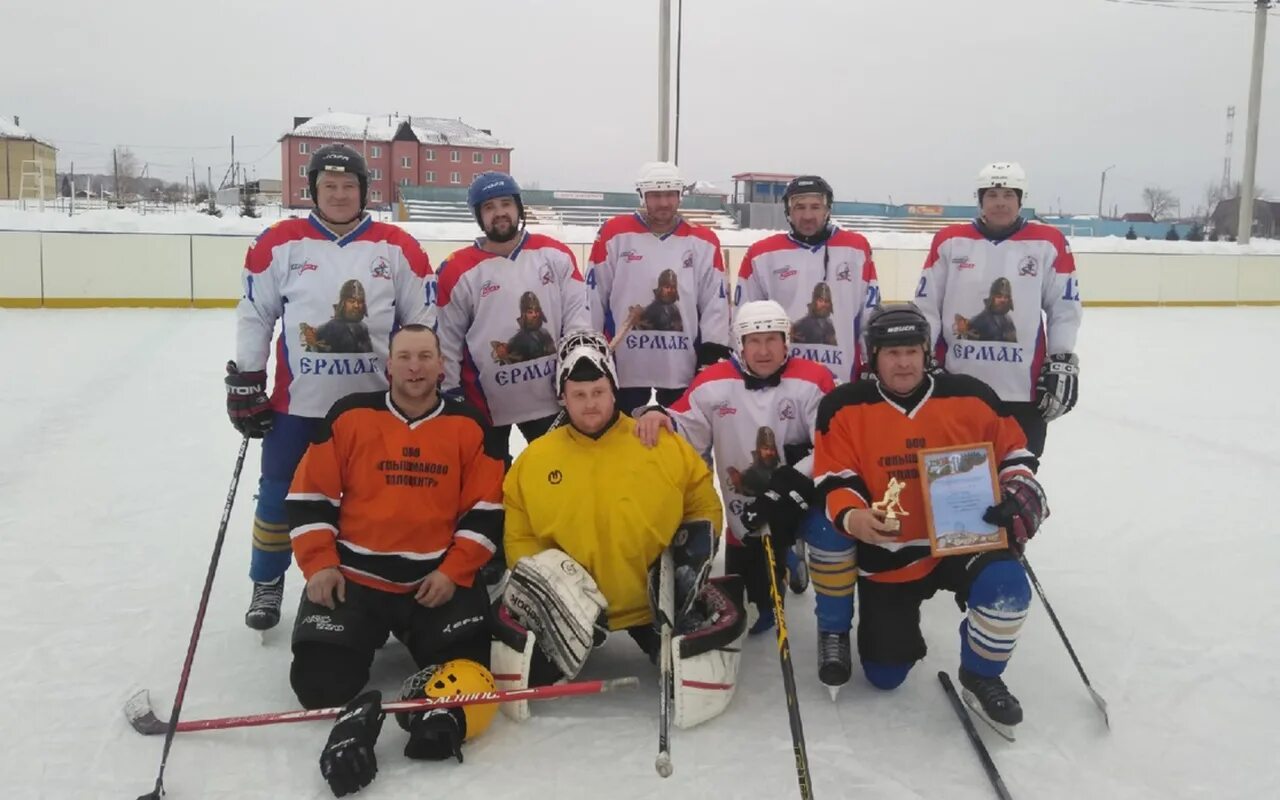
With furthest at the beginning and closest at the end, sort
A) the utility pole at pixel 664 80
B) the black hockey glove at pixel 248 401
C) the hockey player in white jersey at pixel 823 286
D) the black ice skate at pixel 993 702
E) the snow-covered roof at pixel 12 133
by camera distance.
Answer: the snow-covered roof at pixel 12 133, the utility pole at pixel 664 80, the hockey player in white jersey at pixel 823 286, the black hockey glove at pixel 248 401, the black ice skate at pixel 993 702

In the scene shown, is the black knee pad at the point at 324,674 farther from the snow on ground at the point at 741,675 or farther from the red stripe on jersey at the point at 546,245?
the red stripe on jersey at the point at 546,245

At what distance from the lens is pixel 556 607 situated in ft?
7.97

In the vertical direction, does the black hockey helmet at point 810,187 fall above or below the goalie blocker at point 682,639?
above

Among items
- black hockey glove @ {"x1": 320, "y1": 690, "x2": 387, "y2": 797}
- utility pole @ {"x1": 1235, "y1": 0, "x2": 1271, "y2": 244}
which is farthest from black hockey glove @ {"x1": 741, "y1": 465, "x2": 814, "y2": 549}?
utility pole @ {"x1": 1235, "y1": 0, "x2": 1271, "y2": 244}

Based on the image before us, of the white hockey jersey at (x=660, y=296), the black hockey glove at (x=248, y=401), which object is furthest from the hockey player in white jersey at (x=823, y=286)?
the black hockey glove at (x=248, y=401)

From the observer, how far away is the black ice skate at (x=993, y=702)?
2.35m

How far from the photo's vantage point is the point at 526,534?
103 inches

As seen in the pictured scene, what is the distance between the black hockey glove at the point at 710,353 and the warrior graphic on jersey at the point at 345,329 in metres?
1.31

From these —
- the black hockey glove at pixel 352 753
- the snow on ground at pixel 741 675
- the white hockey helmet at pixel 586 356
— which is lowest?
the snow on ground at pixel 741 675

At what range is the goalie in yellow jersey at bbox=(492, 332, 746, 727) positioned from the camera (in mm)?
2445

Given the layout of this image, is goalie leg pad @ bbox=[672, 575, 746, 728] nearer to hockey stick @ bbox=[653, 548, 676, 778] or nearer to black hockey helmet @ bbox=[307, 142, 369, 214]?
hockey stick @ bbox=[653, 548, 676, 778]

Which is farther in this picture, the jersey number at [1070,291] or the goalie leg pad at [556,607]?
the jersey number at [1070,291]

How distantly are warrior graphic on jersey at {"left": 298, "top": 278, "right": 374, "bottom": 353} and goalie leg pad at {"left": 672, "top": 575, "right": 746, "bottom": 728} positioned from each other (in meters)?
1.36

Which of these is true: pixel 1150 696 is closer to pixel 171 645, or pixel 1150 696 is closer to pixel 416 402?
pixel 416 402
